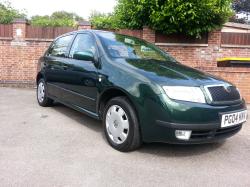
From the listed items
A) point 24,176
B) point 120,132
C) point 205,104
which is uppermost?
point 205,104

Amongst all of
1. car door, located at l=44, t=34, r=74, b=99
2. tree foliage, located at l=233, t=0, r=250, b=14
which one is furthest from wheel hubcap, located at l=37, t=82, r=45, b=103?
tree foliage, located at l=233, t=0, r=250, b=14

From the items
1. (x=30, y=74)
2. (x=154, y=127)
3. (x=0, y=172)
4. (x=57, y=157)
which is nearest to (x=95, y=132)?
(x=57, y=157)

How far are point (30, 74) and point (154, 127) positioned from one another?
Result: 743 cm

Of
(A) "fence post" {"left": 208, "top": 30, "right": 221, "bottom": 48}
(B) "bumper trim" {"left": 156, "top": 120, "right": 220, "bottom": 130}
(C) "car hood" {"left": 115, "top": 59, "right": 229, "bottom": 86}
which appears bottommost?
(B) "bumper trim" {"left": 156, "top": 120, "right": 220, "bottom": 130}

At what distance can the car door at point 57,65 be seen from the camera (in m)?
5.66

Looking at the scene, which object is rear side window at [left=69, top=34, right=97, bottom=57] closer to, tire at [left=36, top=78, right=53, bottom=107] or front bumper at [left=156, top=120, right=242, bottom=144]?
tire at [left=36, top=78, right=53, bottom=107]

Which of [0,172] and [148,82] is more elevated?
[148,82]

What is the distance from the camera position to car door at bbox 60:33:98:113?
15.4 feet

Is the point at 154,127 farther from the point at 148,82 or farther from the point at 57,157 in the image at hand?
the point at 57,157

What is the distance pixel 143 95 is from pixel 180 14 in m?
5.40

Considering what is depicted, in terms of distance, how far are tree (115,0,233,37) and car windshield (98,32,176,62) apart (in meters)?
3.48

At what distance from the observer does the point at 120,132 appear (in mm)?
4133

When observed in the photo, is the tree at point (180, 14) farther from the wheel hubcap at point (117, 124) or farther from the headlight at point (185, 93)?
the headlight at point (185, 93)

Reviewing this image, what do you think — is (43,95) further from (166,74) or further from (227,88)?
(227,88)
